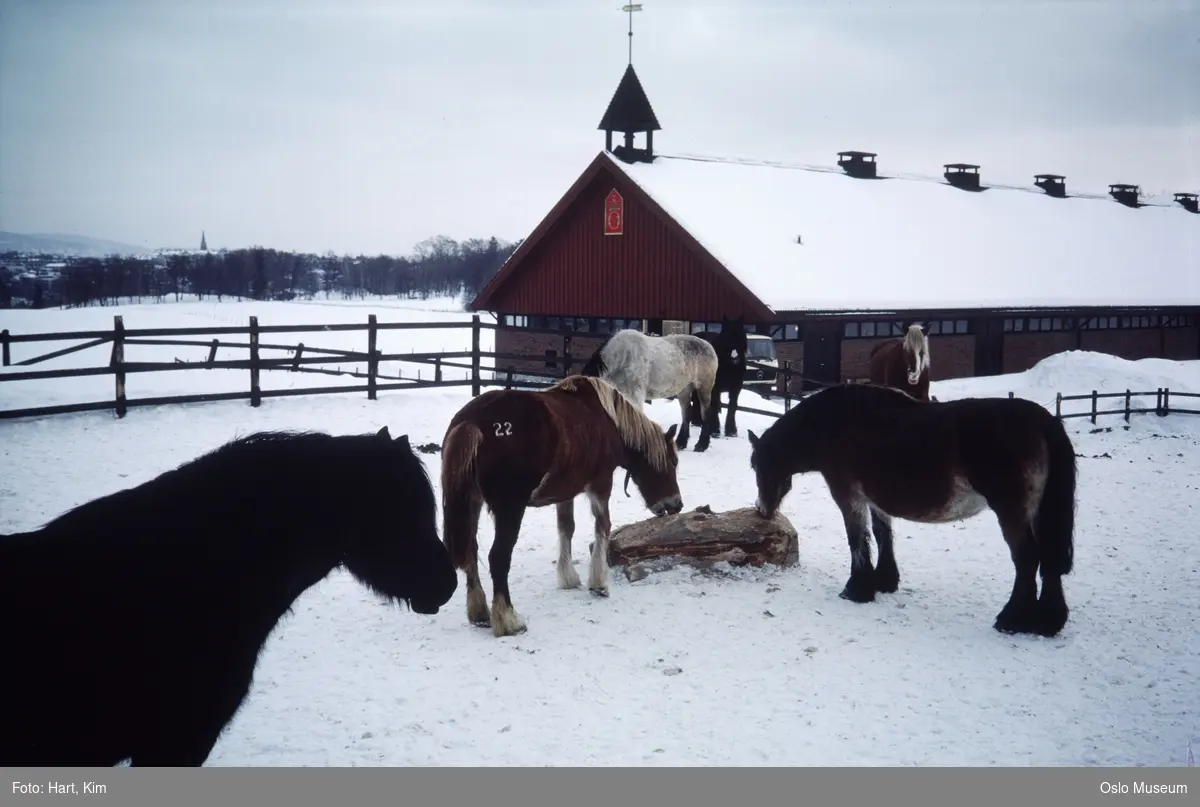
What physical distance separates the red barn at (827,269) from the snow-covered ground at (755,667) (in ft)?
30.7

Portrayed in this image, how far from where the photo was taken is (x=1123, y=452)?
13164 mm

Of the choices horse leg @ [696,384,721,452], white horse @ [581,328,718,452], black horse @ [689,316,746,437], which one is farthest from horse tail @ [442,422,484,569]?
black horse @ [689,316,746,437]

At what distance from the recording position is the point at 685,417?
12797mm

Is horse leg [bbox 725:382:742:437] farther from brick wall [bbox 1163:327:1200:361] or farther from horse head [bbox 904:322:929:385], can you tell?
brick wall [bbox 1163:327:1200:361]

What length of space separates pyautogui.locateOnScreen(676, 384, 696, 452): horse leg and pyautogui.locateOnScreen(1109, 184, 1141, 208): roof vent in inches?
1284

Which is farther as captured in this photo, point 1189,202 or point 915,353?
point 1189,202

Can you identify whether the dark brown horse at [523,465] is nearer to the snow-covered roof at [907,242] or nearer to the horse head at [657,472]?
the horse head at [657,472]


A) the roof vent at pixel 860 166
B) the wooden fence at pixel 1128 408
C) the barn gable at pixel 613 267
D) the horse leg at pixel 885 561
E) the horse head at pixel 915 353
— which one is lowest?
the horse leg at pixel 885 561

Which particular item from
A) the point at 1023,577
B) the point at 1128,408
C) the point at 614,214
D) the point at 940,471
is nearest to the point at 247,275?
the point at 614,214

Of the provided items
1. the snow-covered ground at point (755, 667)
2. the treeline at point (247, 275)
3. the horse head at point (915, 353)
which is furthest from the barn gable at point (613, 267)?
the snow-covered ground at point (755, 667)

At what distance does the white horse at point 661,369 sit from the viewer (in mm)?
11648

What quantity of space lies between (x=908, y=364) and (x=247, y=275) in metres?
42.3

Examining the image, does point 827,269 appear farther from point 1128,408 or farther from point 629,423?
point 629,423
